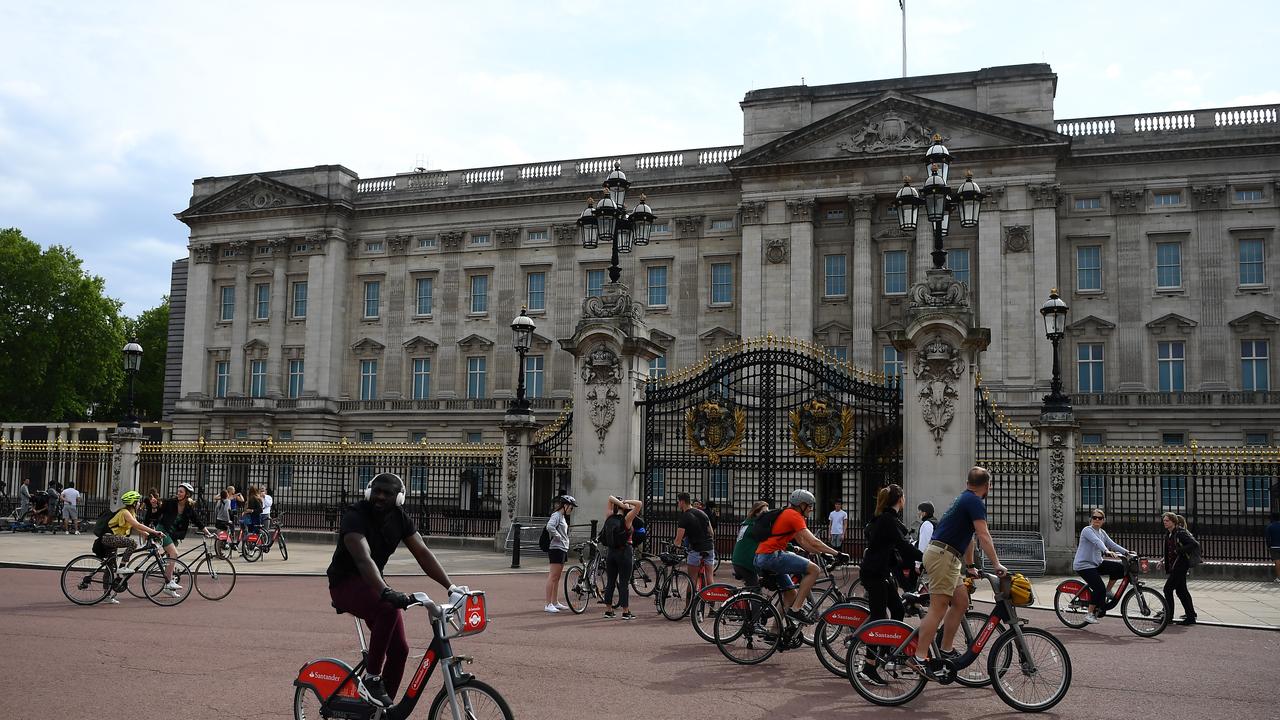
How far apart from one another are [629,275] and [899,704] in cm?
4454

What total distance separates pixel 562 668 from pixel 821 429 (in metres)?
11.9

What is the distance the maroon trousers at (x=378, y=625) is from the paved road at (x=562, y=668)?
178 cm

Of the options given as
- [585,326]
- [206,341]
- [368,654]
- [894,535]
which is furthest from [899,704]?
[206,341]

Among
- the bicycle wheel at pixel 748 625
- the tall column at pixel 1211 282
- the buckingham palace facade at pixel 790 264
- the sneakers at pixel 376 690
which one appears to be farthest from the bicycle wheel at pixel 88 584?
the tall column at pixel 1211 282

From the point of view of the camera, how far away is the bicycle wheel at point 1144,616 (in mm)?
14000

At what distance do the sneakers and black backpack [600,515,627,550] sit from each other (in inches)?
301

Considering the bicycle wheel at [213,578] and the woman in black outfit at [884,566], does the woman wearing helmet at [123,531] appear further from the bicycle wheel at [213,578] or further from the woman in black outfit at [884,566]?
the woman in black outfit at [884,566]

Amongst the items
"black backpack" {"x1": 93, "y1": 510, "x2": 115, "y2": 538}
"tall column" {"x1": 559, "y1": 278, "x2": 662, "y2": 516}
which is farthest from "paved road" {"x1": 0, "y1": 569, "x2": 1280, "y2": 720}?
"tall column" {"x1": 559, "y1": 278, "x2": 662, "y2": 516}

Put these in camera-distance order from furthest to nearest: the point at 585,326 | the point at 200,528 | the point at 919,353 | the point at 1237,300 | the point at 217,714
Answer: the point at 1237,300 → the point at 585,326 → the point at 919,353 → the point at 200,528 → the point at 217,714

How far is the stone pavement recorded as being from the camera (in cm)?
1658

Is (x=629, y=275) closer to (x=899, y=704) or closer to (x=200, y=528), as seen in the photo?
(x=200, y=528)

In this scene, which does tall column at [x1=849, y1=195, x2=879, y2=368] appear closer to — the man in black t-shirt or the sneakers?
the man in black t-shirt

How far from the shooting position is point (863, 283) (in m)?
47.5

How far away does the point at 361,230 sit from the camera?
5831cm
